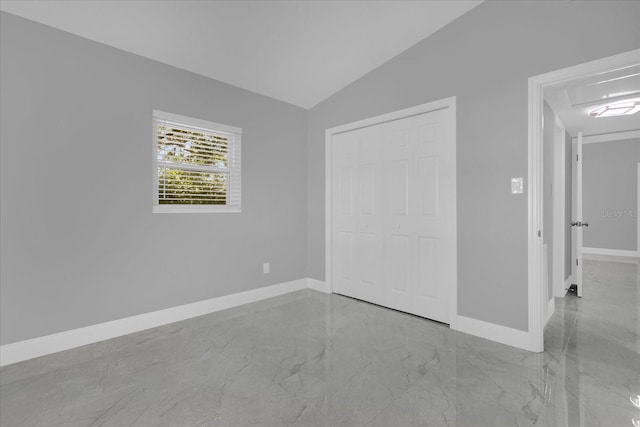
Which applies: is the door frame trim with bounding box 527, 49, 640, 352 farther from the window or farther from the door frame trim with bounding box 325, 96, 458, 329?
the window

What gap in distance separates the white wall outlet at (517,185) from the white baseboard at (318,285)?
8.22 ft

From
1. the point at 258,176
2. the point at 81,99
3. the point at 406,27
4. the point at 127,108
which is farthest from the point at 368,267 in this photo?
the point at 81,99

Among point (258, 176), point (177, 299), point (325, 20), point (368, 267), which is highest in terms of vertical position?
point (325, 20)

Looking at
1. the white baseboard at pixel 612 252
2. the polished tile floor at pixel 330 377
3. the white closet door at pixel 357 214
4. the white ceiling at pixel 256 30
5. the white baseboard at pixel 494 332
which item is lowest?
the polished tile floor at pixel 330 377

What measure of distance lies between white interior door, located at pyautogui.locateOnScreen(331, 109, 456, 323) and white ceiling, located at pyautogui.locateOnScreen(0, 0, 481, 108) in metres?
0.86

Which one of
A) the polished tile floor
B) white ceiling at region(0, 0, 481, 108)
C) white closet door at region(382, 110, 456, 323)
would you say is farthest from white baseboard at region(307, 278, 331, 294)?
white ceiling at region(0, 0, 481, 108)

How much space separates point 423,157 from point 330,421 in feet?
8.23

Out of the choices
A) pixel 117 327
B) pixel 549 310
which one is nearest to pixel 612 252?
pixel 549 310

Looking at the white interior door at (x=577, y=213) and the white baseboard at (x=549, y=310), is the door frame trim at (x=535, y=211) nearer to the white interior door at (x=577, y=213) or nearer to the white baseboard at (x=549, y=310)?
the white baseboard at (x=549, y=310)

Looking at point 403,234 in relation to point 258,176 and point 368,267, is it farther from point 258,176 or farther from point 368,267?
point 258,176

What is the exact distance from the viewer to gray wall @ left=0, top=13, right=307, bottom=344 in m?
2.25

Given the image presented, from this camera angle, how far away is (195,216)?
321 centimetres

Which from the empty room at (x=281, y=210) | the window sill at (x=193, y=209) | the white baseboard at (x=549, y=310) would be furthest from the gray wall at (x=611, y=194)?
the window sill at (x=193, y=209)

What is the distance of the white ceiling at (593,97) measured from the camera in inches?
90.7
